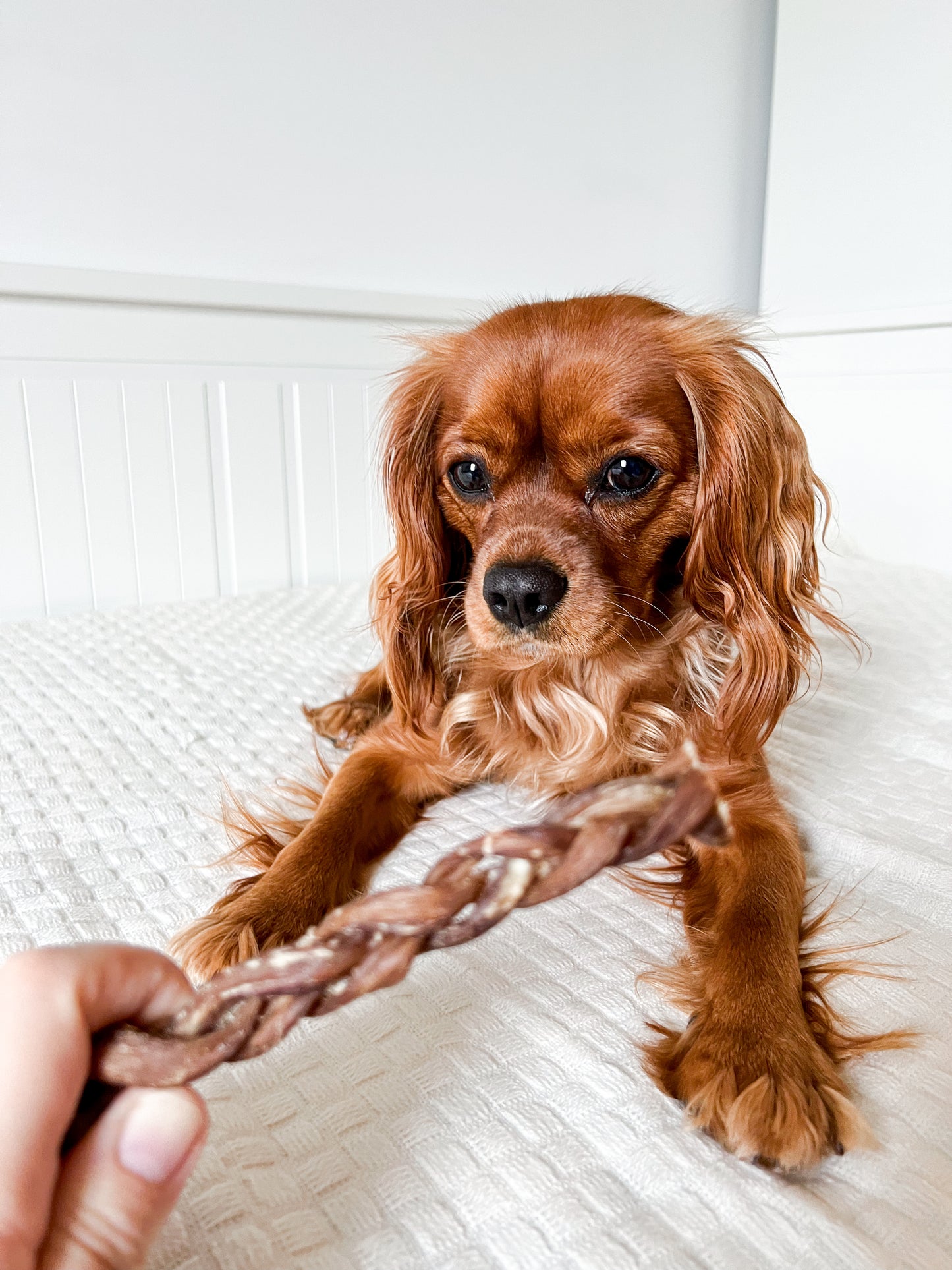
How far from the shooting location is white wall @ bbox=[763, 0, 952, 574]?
2.11 metres

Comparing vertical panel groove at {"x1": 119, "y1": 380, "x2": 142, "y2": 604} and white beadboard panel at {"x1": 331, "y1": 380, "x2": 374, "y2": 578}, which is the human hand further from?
white beadboard panel at {"x1": 331, "y1": 380, "x2": 374, "y2": 578}

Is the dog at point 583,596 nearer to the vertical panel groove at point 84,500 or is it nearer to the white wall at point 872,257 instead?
the vertical panel groove at point 84,500

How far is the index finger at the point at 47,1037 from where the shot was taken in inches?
14.0

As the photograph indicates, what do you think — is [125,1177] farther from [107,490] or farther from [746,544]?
[107,490]

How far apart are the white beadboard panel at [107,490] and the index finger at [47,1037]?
1.73 meters

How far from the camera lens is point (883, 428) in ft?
7.32

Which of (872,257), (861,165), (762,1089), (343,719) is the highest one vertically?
(861,165)

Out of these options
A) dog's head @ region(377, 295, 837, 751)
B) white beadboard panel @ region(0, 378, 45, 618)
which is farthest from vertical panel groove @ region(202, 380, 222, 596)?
dog's head @ region(377, 295, 837, 751)

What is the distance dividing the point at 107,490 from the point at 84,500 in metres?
0.05

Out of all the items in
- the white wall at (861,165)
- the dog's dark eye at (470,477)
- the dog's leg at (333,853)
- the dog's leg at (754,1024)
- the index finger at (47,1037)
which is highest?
the white wall at (861,165)

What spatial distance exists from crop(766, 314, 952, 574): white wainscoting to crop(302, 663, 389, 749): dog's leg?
1.44 meters

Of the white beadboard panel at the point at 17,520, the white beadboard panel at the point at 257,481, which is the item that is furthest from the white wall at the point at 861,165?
the white beadboard panel at the point at 17,520

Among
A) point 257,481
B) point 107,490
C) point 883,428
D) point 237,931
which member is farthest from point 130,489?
point 883,428

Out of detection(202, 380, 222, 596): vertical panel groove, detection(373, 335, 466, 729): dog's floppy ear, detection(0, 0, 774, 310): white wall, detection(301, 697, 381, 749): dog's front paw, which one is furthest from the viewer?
detection(202, 380, 222, 596): vertical panel groove
